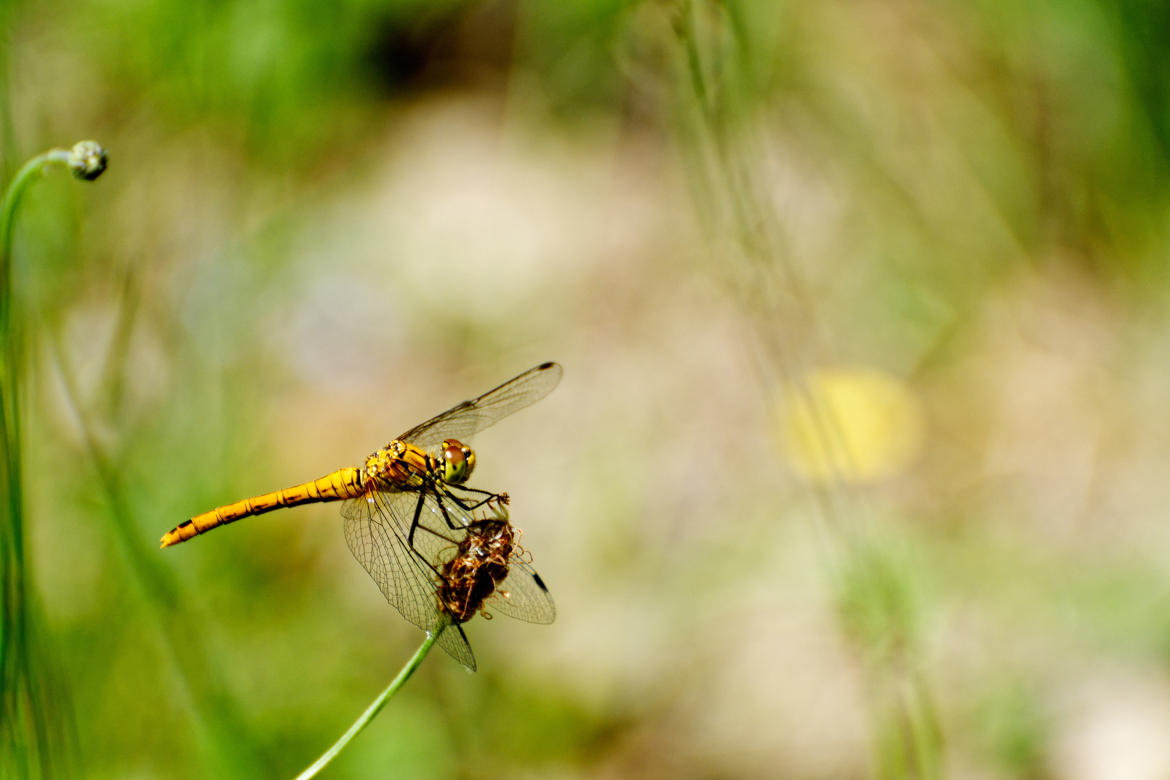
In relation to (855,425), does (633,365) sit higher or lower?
higher

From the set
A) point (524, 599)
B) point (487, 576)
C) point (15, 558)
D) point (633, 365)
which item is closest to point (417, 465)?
point (524, 599)

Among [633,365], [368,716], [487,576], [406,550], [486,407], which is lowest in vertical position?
[368,716]

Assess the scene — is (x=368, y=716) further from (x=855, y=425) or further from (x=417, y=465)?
(x=855, y=425)

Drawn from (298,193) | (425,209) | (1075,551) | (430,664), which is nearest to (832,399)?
(1075,551)

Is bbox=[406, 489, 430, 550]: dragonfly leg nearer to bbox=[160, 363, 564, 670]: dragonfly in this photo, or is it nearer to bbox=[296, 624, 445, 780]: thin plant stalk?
bbox=[160, 363, 564, 670]: dragonfly

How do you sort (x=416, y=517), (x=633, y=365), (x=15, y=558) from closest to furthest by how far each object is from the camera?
(x=15, y=558) < (x=416, y=517) < (x=633, y=365)

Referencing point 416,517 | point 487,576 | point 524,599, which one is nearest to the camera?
point 487,576

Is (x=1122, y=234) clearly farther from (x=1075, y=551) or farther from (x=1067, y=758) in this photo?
(x=1067, y=758)
